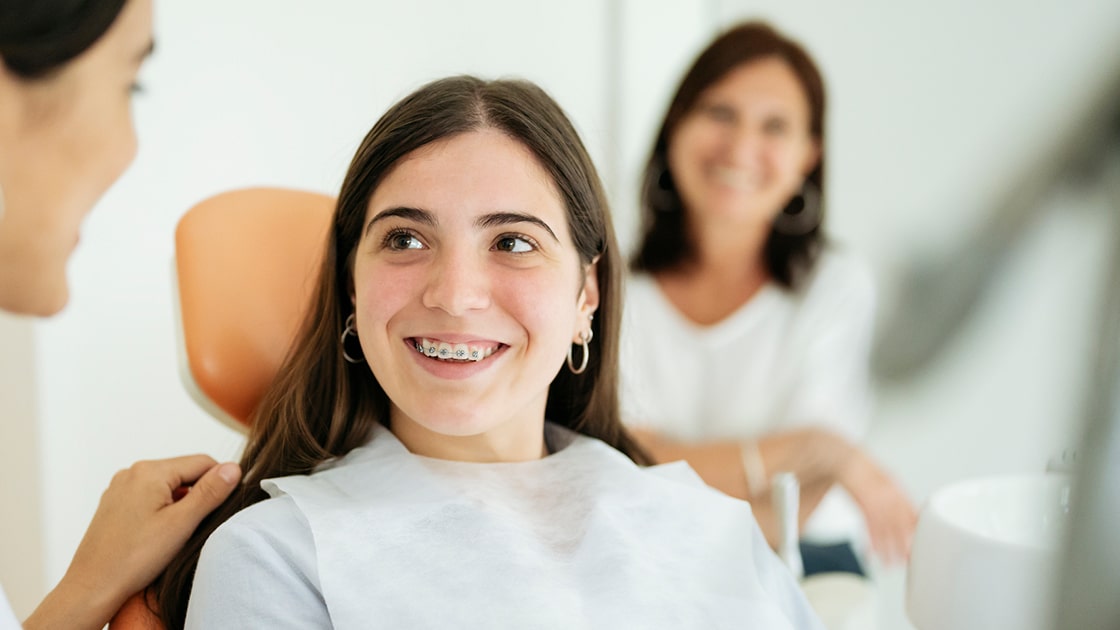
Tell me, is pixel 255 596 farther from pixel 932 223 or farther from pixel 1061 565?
pixel 932 223

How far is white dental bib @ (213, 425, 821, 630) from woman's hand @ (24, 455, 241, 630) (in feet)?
0.24

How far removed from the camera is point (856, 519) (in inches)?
85.7

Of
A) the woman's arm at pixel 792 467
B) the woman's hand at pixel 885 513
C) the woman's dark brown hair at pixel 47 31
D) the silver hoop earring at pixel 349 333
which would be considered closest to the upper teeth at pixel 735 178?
the woman's arm at pixel 792 467

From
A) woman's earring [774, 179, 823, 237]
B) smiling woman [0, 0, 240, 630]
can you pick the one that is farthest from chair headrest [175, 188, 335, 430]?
woman's earring [774, 179, 823, 237]

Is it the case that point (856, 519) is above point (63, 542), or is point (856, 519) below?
below

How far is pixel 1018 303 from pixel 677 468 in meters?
1.88

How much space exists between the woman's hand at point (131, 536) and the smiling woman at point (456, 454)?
0.02 metres

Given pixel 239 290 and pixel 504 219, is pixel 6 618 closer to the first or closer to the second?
pixel 239 290

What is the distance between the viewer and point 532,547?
1008 millimetres

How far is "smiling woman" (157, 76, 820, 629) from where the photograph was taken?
93 cm

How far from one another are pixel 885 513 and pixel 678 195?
936mm

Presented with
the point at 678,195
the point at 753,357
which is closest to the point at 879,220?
the point at 678,195

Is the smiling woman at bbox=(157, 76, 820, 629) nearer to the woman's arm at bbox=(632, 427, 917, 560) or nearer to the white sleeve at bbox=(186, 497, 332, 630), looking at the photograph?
the white sleeve at bbox=(186, 497, 332, 630)

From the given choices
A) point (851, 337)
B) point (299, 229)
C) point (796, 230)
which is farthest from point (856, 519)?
point (299, 229)
